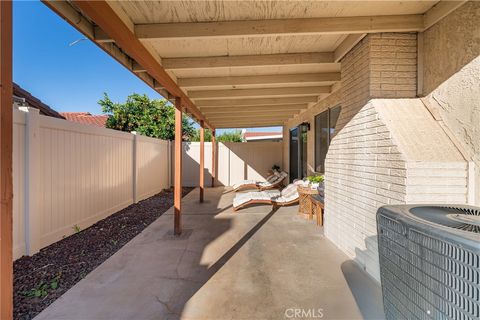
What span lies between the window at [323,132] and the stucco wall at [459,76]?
2655 mm

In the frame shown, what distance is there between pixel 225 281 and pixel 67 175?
325 centimetres

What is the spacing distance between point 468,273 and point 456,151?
1.95m

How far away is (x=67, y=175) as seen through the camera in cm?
420

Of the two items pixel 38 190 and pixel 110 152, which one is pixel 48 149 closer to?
pixel 38 190

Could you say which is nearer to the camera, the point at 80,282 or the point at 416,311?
the point at 416,311

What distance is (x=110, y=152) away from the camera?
5.75 meters

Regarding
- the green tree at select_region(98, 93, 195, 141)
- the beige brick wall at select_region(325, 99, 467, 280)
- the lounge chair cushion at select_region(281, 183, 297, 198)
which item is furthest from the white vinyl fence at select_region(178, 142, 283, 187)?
the beige brick wall at select_region(325, 99, 467, 280)

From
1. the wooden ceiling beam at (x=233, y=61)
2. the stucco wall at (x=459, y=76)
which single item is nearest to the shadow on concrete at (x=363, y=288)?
the stucco wall at (x=459, y=76)

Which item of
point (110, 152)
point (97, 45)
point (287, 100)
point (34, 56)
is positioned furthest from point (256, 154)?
point (34, 56)

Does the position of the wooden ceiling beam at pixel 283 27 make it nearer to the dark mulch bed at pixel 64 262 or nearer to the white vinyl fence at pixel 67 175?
the white vinyl fence at pixel 67 175

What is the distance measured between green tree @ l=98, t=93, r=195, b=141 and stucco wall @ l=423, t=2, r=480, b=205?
13.9m

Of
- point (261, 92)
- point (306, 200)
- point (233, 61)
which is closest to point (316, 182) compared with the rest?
point (306, 200)

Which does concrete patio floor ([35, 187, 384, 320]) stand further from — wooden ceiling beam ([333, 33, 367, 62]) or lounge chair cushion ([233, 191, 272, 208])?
wooden ceiling beam ([333, 33, 367, 62])

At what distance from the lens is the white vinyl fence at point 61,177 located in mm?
3281
